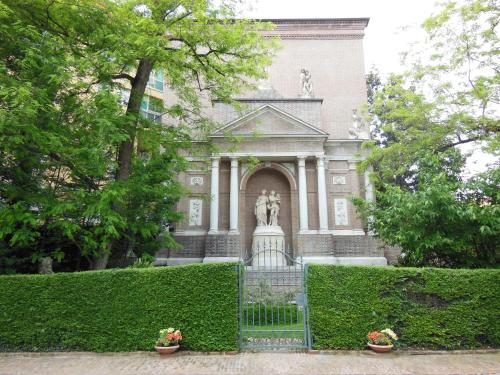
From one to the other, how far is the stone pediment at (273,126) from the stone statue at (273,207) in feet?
10.8

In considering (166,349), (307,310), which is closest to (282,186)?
(307,310)

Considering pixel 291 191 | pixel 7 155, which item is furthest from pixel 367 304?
pixel 291 191

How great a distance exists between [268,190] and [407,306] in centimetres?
1269

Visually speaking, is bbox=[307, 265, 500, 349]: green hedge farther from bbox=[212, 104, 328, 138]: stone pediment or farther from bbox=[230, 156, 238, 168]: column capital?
bbox=[212, 104, 328, 138]: stone pediment

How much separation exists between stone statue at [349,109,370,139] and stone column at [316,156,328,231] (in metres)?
2.88

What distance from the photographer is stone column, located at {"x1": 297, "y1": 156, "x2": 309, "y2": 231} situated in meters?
18.9

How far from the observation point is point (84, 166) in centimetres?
988

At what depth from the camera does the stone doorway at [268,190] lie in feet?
66.5

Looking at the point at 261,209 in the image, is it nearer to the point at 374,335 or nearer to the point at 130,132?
the point at 130,132

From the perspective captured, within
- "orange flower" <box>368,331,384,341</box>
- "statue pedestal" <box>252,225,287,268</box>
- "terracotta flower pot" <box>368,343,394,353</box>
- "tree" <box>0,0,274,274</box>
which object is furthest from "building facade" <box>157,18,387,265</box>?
"terracotta flower pot" <box>368,343,394,353</box>

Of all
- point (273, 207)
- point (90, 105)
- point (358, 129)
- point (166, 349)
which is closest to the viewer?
point (166, 349)

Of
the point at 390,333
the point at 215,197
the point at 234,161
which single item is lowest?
the point at 390,333

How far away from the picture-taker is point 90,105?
9.33 meters

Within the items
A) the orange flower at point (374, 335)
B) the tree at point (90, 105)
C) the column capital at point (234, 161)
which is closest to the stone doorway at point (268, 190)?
the column capital at point (234, 161)
